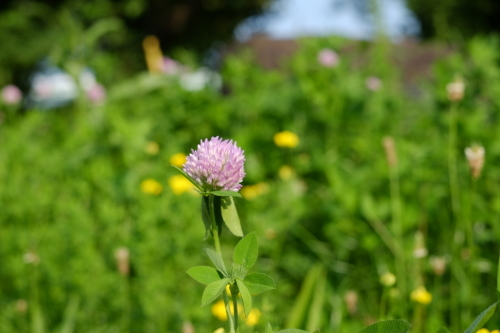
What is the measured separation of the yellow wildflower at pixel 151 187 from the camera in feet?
5.70

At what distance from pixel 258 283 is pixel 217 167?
0.11 m

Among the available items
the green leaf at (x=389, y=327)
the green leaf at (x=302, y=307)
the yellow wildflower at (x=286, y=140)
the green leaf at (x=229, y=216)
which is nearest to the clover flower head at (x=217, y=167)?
the green leaf at (x=229, y=216)

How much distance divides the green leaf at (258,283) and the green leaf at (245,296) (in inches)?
0.5

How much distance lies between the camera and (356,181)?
1601mm

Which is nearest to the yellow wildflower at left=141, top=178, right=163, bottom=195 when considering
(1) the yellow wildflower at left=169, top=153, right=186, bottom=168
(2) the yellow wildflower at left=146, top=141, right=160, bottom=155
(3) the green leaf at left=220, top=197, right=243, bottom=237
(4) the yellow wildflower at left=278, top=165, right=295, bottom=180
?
(1) the yellow wildflower at left=169, top=153, right=186, bottom=168

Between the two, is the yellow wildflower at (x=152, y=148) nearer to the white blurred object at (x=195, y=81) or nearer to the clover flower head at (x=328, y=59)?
→ the white blurred object at (x=195, y=81)

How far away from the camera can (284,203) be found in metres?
1.64

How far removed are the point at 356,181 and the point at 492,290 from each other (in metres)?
0.41

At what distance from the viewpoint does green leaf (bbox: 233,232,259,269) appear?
535 millimetres

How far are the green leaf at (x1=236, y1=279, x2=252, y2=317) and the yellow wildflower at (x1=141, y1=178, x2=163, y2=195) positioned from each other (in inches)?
48.1

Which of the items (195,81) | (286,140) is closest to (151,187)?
(286,140)

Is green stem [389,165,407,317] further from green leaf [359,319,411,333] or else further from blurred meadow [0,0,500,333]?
green leaf [359,319,411,333]

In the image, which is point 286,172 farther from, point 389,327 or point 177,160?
point 389,327

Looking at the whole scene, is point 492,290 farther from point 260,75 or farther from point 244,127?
point 260,75
